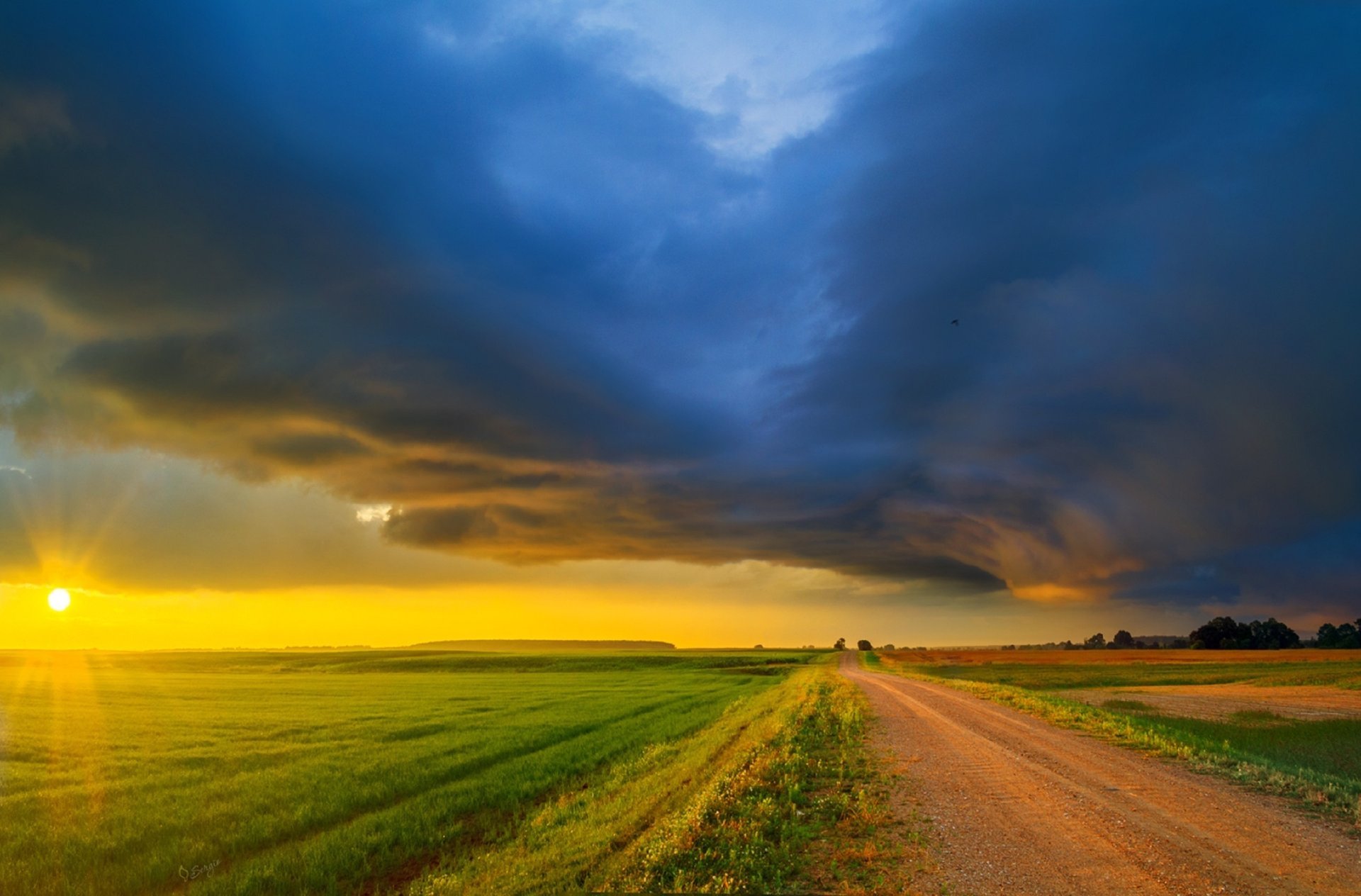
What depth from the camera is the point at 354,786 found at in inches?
833

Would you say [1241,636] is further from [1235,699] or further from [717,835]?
[717,835]

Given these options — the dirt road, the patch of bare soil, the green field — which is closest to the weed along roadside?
the green field

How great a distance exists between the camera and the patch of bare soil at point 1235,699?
38.9 meters

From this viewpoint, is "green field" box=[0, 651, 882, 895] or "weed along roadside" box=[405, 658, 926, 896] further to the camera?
"green field" box=[0, 651, 882, 895]

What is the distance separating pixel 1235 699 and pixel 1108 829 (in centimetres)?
4941

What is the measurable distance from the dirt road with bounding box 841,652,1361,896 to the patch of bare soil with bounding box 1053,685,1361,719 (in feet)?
88.5

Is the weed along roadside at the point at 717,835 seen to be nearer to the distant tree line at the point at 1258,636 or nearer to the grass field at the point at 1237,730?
the grass field at the point at 1237,730

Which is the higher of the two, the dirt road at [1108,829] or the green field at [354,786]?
the dirt road at [1108,829]

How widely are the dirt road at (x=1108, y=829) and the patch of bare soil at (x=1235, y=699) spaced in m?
27.0

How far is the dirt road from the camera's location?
998 centimetres

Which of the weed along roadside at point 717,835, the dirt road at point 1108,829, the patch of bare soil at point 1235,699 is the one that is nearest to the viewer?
the dirt road at point 1108,829

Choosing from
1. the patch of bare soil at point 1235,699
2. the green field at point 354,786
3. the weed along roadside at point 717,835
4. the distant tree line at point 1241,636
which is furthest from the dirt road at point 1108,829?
the distant tree line at point 1241,636

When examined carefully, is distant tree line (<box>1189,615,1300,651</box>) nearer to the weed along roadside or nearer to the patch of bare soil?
the patch of bare soil

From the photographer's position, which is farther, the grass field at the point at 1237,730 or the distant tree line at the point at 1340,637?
the distant tree line at the point at 1340,637
